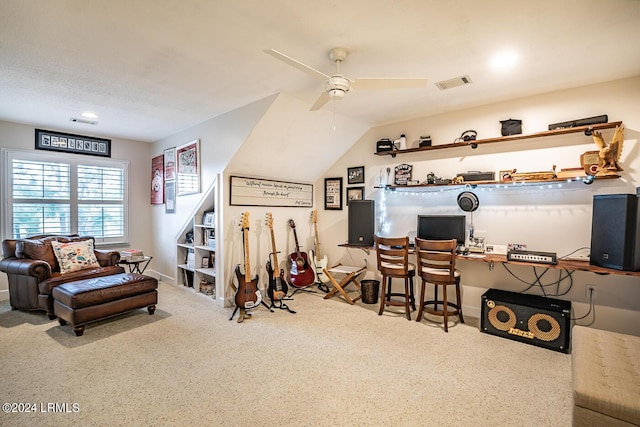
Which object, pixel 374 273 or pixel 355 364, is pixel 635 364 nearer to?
pixel 355 364

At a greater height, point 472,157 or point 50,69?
point 50,69

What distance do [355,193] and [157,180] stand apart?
3.38m

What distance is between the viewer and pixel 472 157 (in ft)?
11.6

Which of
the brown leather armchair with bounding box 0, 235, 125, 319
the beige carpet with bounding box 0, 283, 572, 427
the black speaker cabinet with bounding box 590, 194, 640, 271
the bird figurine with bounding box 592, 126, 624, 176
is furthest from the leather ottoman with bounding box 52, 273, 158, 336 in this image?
the bird figurine with bounding box 592, 126, 624, 176

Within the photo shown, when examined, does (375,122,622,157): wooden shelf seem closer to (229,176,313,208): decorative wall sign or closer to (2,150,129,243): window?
(229,176,313,208): decorative wall sign

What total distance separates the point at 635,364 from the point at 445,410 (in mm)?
1050

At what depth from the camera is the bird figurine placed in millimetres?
2586

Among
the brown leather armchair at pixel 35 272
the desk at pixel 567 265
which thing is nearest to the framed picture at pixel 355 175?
the desk at pixel 567 265

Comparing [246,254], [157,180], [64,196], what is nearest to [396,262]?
[246,254]

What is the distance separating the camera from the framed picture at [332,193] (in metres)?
4.71

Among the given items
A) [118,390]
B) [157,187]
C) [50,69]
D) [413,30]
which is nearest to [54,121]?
[157,187]

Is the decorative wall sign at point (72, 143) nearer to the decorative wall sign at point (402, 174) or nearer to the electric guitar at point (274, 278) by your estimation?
the electric guitar at point (274, 278)

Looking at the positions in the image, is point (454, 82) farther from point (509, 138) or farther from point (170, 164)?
point (170, 164)

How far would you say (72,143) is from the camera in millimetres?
4500
